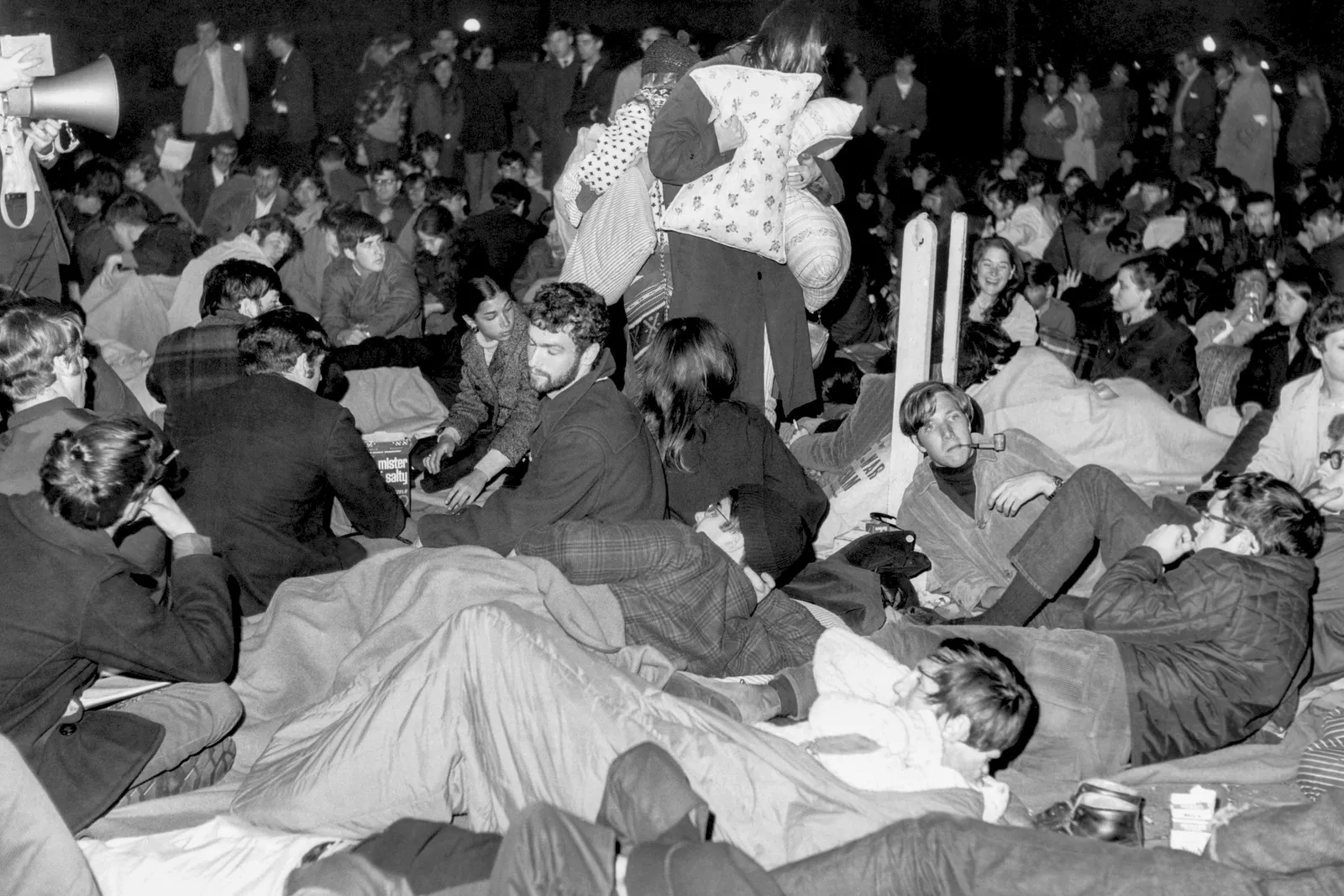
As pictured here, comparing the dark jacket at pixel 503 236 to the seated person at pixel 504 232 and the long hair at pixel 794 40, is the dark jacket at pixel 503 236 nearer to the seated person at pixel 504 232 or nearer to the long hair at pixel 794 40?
the seated person at pixel 504 232

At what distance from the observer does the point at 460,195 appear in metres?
8.77

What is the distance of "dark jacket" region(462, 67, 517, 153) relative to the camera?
36.2 ft

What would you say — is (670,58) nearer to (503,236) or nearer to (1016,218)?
(503,236)

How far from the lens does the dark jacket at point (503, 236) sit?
307 inches

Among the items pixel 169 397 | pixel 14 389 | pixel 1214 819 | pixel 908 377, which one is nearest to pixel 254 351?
pixel 14 389

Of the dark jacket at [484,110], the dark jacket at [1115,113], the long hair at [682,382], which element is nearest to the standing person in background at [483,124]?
the dark jacket at [484,110]

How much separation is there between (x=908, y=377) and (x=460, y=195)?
4563mm

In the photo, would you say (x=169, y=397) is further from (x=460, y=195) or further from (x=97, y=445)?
(x=460, y=195)

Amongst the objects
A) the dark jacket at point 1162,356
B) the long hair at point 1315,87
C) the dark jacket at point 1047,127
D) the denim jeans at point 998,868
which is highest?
the long hair at point 1315,87

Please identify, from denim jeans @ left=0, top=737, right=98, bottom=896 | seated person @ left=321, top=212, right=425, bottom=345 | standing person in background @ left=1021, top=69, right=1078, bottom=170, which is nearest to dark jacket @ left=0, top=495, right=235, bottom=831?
denim jeans @ left=0, top=737, right=98, bottom=896

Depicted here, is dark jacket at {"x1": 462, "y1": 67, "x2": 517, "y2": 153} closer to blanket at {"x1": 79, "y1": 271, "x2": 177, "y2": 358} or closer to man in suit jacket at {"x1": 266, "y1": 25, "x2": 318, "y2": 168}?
man in suit jacket at {"x1": 266, "y1": 25, "x2": 318, "y2": 168}

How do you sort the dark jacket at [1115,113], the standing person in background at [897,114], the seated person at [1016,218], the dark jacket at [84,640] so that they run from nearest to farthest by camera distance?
the dark jacket at [84,640], the seated person at [1016,218], the standing person in background at [897,114], the dark jacket at [1115,113]

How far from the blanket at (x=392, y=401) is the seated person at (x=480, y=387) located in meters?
0.39

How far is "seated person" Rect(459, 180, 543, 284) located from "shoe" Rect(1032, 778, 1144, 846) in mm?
5013
